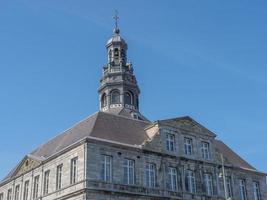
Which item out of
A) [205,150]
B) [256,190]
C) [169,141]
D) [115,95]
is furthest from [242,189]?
[115,95]

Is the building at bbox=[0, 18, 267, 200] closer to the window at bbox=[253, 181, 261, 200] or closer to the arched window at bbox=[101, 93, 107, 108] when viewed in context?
the window at bbox=[253, 181, 261, 200]

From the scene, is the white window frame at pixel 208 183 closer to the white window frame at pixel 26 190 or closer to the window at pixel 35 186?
the window at pixel 35 186

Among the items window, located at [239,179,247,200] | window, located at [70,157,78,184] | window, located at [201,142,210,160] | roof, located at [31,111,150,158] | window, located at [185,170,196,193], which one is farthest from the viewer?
window, located at [239,179,247,200]

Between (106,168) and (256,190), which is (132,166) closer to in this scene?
(106,168)

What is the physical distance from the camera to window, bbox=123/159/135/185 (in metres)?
31.6

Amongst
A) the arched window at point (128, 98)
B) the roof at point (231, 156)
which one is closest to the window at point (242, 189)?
the roof at point (231, 156)

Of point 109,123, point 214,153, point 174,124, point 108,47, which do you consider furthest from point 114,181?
point 108,47

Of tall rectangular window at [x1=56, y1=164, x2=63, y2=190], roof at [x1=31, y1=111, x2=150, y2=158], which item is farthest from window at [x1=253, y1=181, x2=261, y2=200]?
tall rectangular window at [x1=56, y1=164, x2=63, y2=190]

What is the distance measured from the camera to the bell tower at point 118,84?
45.9 m

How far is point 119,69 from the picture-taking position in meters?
47.5

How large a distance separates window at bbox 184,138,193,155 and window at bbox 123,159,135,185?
19.0 ft

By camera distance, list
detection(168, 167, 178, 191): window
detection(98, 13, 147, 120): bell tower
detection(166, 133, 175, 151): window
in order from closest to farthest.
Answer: detection(168, 167, 178, 191): window, detection(166, 133, 175, 151): window, detection(98, 13, 147, 120): bell tower

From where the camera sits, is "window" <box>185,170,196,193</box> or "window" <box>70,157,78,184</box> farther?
"window" <box>185,170,196,193</box>

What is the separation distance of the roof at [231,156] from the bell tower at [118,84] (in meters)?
9.44
